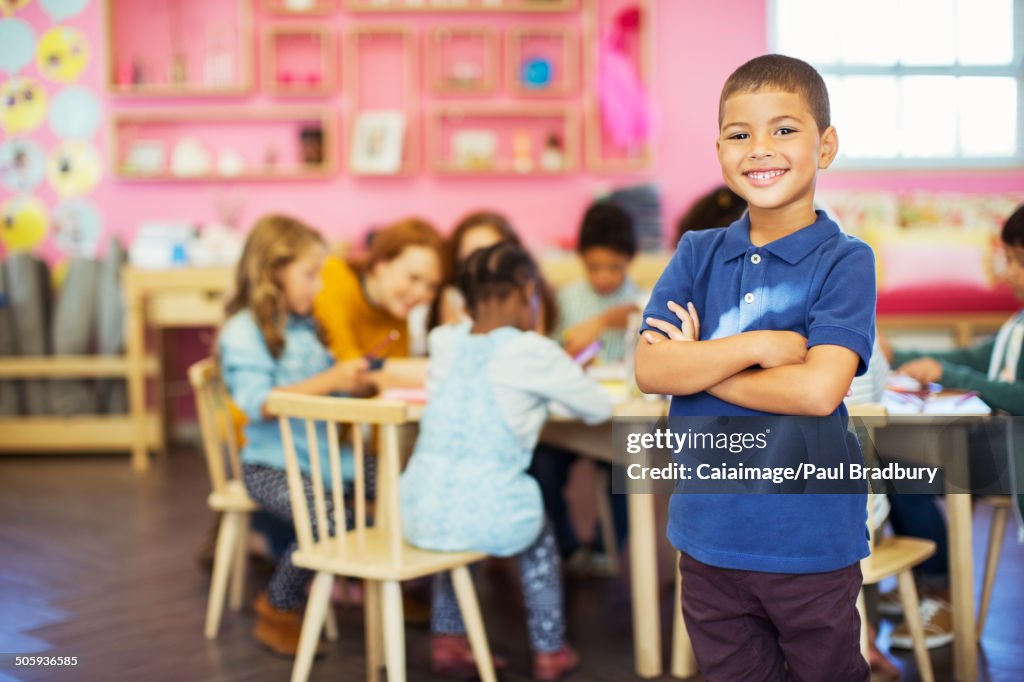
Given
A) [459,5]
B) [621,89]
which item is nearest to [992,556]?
[621,89]

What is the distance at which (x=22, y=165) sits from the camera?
5.63 metres

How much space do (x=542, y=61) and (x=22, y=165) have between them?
2.76 m

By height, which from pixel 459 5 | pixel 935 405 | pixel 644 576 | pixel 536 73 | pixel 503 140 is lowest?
pixel 644 576

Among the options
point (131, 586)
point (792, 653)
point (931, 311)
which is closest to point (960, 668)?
point (792, 653)

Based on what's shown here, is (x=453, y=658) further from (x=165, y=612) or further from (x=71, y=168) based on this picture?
(x=71, y=168)

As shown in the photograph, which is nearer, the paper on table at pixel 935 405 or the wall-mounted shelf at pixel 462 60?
the paper on table at pixel 935 405

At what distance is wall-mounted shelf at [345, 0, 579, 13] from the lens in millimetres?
5488

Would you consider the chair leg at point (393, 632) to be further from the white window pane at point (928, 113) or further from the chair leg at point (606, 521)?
the white window pane at point (928, 113)

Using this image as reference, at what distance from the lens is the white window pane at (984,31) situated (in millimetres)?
5758

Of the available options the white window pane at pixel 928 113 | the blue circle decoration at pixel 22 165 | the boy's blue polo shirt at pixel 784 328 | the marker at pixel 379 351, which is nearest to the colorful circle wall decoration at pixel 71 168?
the blue circle decoration at pixel 22 165

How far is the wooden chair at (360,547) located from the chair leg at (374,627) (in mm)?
140

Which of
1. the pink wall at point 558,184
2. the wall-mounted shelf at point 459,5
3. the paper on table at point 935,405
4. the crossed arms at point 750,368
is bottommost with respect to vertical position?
the paper on table at point 935,405

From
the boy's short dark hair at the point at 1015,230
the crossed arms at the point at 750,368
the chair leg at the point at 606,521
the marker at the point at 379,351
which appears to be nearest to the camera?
the crossed arms at the point at 750,368

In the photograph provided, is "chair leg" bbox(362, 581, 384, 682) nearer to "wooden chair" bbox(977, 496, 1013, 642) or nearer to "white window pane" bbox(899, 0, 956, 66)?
"wooden chair" bbox(977, 496, 1013, 642)
